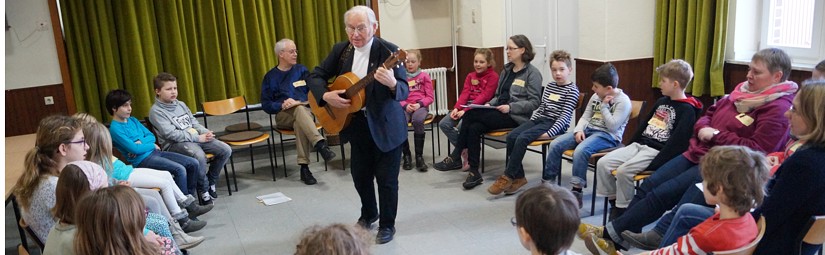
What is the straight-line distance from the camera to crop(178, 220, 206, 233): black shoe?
3.59 m

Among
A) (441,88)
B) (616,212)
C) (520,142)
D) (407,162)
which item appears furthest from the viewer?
(441,88)

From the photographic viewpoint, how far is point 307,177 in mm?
4555

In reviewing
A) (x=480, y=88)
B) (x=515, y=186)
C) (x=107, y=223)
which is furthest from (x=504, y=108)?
(x=107, y=223)

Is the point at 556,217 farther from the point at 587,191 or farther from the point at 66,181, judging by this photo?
the point at 587,191

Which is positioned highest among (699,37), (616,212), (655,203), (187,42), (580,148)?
(187,42)

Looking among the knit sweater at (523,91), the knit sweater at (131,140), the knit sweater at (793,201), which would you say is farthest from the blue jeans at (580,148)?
the knit sweater at (131,140)

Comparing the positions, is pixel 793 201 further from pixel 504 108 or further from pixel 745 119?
pixel 504 108

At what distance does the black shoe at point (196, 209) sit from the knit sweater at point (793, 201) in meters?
3.01

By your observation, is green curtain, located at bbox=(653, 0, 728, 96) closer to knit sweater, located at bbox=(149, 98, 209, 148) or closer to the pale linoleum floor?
the pale linoleum floor

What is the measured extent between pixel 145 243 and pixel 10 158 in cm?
246

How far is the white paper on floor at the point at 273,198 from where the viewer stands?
13.6ft

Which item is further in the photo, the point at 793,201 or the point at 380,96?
the point at 380,96

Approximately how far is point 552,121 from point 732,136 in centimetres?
126

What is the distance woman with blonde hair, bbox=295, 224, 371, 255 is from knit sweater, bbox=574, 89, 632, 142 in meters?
2.46
